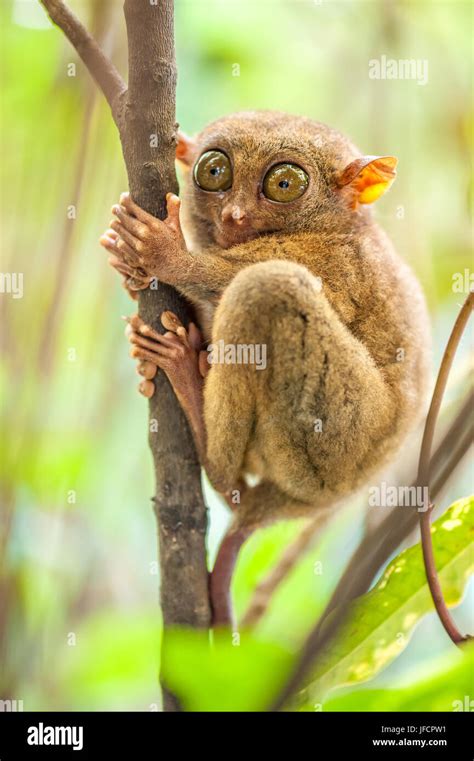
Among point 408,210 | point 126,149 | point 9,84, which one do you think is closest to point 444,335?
point 408,210

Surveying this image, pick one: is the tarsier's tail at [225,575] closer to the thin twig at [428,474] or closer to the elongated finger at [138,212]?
the thin twig at [428,474]

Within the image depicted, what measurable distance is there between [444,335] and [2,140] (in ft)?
7.26

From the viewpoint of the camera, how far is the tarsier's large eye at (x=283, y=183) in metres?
2.75

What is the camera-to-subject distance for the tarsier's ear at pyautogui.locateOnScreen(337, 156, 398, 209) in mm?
2723

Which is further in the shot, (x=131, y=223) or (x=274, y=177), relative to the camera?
(x=274, y=177)

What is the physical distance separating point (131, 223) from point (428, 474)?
121 centimetres

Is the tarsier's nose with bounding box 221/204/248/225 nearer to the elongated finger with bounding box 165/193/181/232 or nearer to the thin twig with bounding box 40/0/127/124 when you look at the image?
the elongated finger with bounding box 165/193/181/232

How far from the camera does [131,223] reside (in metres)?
2.36

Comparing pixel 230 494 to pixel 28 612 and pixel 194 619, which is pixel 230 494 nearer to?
pixel 194 619

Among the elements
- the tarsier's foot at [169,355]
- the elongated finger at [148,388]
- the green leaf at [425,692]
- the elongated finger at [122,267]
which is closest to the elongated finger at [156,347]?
the tarsier's foot at [169,355]

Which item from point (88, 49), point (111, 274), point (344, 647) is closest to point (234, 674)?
point (344, 647)

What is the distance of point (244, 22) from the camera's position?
3633mm

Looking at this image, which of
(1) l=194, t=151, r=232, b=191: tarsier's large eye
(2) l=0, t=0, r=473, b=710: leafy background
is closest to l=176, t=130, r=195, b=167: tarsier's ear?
(1) l=194, t=151, r=232, b=191: tarsier's large eye

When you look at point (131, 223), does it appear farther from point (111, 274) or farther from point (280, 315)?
point (111, 274)
